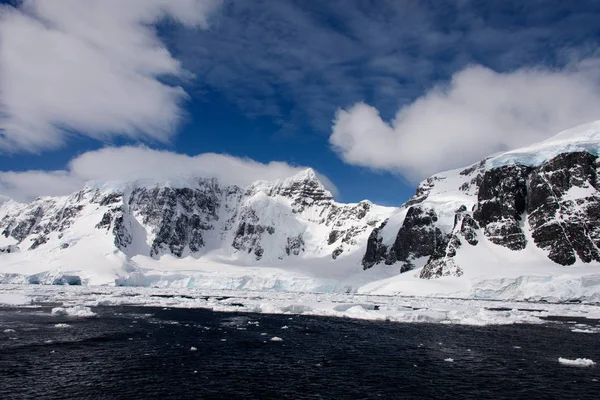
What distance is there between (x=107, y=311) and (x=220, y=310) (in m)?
17.7

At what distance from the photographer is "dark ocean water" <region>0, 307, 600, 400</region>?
24.3 metres

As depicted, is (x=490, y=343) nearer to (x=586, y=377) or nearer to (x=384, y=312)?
(x=586, y=377)

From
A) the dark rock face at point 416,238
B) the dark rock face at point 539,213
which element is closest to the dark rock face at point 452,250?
the dark rock face at point 539,213

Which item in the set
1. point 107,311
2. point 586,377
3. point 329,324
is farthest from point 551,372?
point 107,311

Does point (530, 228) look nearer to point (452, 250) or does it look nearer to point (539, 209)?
point (539, 209)

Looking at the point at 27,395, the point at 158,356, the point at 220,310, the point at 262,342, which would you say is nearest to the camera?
the point at 27,395

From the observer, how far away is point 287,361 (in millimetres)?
31969

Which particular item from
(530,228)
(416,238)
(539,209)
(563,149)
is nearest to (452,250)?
(530,228)

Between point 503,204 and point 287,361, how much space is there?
457 feet

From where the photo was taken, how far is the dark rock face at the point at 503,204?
14150 centimetres

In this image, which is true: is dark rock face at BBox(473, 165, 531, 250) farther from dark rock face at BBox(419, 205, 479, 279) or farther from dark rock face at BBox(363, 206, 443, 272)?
dark rock face at BBox(363, 206, 443, 272)

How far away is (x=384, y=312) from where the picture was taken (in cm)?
6316

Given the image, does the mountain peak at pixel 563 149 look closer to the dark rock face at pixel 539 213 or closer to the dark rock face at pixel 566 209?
the dark rock face at pixel 539 213

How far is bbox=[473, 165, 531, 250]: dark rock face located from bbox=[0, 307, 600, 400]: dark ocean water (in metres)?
100
